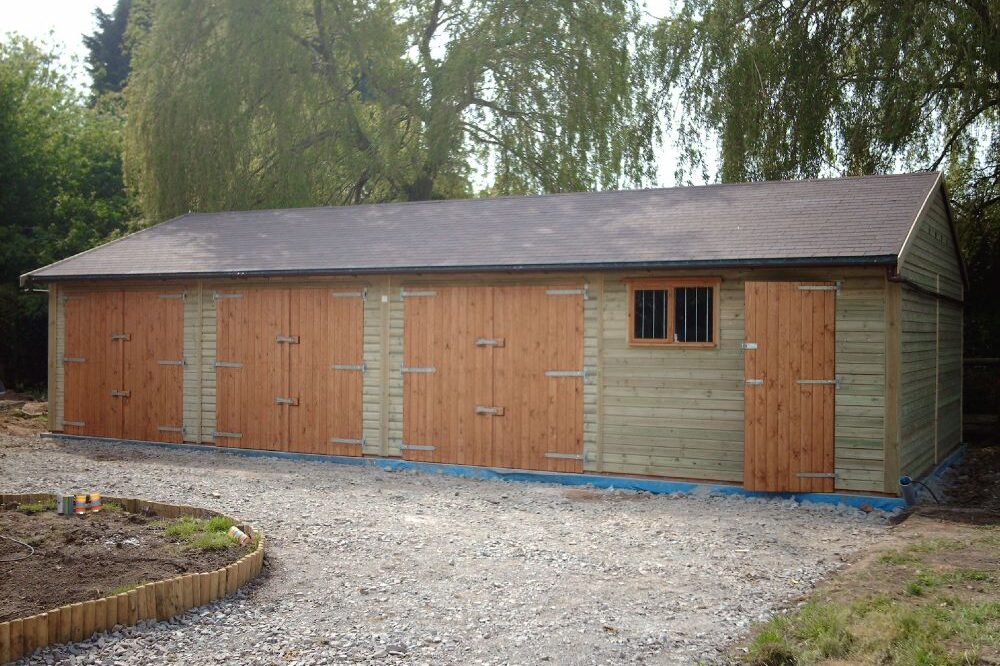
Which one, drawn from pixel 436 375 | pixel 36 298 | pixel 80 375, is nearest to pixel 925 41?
pixel 436 375

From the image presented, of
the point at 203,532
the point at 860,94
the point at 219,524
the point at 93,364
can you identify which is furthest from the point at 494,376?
the point at 860,94

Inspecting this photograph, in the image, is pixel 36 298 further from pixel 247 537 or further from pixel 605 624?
pixel 605 624

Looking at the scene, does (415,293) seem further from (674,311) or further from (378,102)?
(378,102)

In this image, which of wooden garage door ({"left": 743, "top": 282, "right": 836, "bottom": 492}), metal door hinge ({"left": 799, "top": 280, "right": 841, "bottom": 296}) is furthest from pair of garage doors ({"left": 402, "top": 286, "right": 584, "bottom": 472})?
metal door hinge ({"left": 799, "top": 280, "right": 841, "bottom": 296})

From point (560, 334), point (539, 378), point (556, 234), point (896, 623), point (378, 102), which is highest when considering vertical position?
point (378, 102)

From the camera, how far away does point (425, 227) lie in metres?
13.0

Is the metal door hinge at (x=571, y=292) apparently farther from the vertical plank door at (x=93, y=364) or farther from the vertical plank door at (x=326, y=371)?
the vertical plank door at (x=93, y=364)

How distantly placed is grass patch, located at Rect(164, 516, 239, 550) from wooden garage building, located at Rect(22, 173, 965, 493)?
4500 mm

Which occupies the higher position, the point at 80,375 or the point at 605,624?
the point at 80,375

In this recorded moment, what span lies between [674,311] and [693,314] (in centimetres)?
21

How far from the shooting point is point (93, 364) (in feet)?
45.1

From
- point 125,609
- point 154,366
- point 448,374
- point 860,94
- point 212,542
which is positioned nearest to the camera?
point 125,609

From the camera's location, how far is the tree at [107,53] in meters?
39.3

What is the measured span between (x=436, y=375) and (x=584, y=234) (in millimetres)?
2546
